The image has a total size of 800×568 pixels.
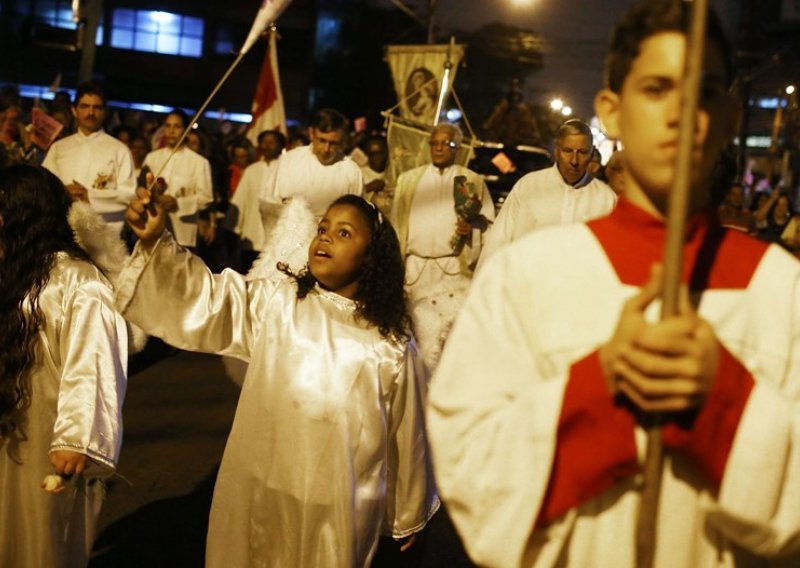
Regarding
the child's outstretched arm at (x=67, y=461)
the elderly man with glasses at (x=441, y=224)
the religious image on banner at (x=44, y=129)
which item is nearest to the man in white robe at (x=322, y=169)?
the elderly man with glasses at (x=441, y=224)

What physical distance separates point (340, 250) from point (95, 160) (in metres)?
5.39

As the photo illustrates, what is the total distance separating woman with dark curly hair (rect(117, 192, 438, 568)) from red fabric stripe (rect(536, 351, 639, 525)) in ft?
6.65

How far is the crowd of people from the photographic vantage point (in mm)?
A: 1887

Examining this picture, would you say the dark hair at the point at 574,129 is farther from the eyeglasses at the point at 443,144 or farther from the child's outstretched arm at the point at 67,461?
the child's outstretched arm at the point at 67,461

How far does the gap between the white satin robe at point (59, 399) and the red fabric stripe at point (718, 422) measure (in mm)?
2567

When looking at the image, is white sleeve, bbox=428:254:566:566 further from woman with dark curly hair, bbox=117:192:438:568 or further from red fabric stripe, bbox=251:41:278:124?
red fabric stripe, bbox=251:41:278:124

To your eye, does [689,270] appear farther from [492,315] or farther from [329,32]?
[329,32]

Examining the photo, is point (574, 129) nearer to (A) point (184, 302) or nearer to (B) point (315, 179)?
(B) point (315, 179)

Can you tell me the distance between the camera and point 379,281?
427 cm

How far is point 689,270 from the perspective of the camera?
6.71 ft

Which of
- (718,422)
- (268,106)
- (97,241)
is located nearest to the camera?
(718,422)

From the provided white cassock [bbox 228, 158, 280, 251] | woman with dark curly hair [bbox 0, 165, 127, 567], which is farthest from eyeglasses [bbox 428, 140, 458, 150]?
woman with dark curly hair [bbox 0, 165, 127, 567]

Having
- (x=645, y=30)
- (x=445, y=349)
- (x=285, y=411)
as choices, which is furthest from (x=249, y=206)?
(x=645, y=30)

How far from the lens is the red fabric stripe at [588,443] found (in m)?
1.88
